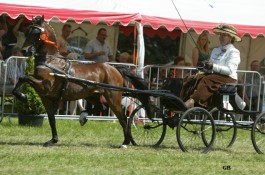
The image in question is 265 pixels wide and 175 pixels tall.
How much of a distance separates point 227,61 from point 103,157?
8.43 feet

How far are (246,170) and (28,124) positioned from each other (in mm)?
5686

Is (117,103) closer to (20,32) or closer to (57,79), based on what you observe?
(57,79)

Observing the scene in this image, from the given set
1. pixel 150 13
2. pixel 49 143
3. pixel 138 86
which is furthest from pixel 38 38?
pixel 150 13

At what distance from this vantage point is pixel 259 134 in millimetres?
12469

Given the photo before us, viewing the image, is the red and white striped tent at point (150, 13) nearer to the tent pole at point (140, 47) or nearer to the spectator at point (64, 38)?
the tent pole at point (140, 47)

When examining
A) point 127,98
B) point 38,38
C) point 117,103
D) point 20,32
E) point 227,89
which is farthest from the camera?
point 20,32

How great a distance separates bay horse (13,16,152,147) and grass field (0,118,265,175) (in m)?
0.60

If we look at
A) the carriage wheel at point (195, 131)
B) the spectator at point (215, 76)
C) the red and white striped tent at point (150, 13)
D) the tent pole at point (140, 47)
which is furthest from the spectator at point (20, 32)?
the spectator at point (215, 76)

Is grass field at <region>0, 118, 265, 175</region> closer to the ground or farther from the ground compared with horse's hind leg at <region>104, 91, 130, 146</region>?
closer to the ground

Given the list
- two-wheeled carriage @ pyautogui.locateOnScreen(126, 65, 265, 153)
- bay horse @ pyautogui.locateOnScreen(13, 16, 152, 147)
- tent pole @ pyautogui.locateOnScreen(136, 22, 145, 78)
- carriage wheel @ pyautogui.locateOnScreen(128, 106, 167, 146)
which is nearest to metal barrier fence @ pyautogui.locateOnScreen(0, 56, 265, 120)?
tent pole @ pyautogui.locateOnScreen(136, 22, 145, 78)

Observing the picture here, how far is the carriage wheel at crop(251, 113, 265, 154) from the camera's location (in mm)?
11844

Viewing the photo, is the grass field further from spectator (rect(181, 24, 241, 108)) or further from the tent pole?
the tent pole

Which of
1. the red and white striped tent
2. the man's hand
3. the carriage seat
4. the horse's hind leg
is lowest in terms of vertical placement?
the horse's hind leg

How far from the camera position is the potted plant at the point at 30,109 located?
14.4 metres
